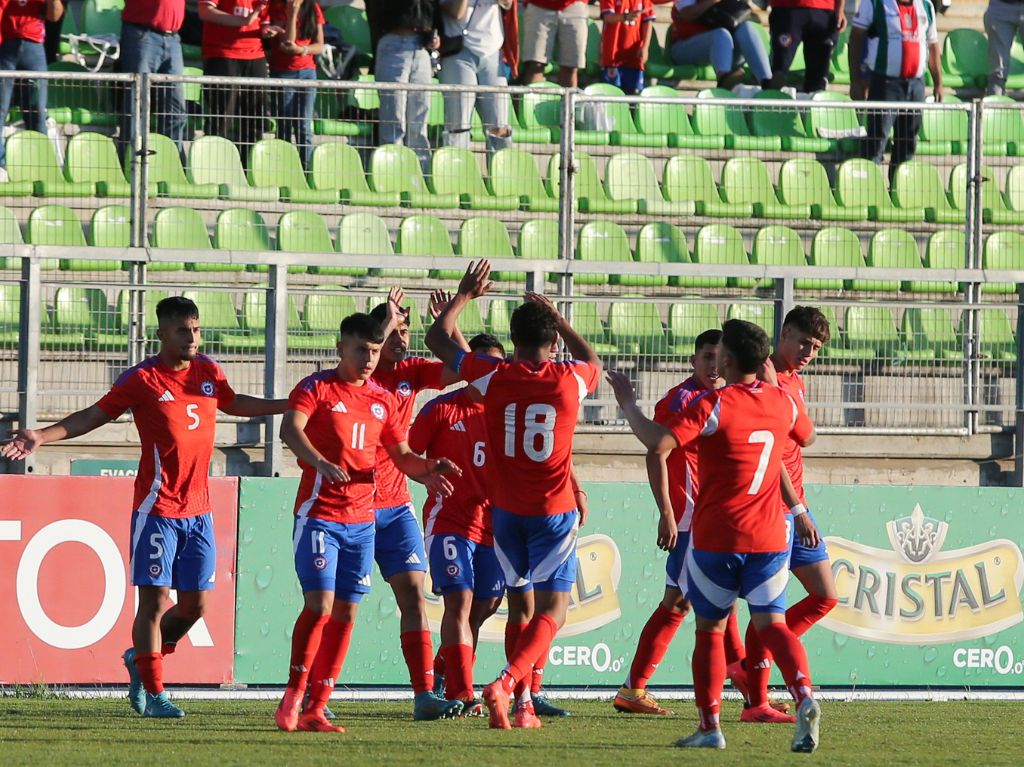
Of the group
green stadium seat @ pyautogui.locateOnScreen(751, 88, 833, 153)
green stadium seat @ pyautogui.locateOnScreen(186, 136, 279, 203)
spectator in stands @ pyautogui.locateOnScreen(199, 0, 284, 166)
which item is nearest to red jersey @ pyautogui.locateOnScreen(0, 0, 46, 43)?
spectator in stands @ pyautogui.locateOnScreen(199, 0, 284, 166)

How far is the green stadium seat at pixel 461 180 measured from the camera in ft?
44.6

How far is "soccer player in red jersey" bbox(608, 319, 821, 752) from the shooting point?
7531 millimetres

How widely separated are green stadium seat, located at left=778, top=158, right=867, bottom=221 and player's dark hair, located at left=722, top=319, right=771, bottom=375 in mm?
7265

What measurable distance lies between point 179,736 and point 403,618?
4.40 ft

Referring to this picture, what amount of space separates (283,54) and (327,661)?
7.81 m

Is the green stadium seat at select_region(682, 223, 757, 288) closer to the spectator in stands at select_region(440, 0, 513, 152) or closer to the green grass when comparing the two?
the spectator in stands at select_region(440, 0, 513, 152)

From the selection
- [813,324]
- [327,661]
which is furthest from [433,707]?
[813,324]

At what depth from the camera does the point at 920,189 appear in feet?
48.2

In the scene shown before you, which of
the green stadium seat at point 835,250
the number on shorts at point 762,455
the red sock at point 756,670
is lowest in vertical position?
the red sock at point 756,670

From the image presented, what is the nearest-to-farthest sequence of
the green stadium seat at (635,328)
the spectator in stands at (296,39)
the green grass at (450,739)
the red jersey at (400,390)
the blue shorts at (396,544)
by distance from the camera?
the green grass at (450,739)
the blue shorts at (396,544)
the red jersey at (400,390)
the green stadium seat at (635,328)
the spectator in stands at (296,39)

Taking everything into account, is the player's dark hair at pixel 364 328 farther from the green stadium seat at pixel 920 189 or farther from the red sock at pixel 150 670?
the green stadium seat at pixel 920 189

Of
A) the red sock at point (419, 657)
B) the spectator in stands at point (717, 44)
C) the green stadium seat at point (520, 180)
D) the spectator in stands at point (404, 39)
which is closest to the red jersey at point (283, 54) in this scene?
the spectator in stands at point (404, 39)

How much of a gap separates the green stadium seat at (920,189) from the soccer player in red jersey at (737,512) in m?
7.32

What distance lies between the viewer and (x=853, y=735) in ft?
28.4
